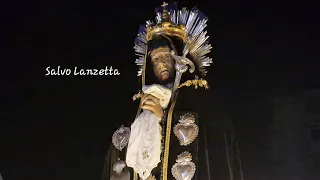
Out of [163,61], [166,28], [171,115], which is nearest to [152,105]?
[171,115]

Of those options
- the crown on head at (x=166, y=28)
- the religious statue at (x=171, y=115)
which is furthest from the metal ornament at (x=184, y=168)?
the crown on head at (x=166, y=28)

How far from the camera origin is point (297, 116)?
226 cm

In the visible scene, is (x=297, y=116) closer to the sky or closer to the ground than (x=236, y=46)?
closer to the ground

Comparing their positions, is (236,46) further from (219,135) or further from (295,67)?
(219,135)

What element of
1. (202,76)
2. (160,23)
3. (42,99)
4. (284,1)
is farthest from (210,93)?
(42,99)

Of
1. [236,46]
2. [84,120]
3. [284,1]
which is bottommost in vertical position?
[84,120]

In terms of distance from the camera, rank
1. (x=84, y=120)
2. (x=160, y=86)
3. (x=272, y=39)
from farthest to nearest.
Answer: (x=84, y=120) < (x=272, y=39) < (x=160, y=86)

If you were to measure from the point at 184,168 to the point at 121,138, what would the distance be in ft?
1.08

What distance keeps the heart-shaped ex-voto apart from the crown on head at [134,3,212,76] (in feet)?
0.87

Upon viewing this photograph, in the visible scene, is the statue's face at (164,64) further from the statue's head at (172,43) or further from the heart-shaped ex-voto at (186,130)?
the heart-shaped ex-voto at (186,130)

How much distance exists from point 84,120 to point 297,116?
Result: 3.01 ft

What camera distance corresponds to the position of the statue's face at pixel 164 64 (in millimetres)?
2180

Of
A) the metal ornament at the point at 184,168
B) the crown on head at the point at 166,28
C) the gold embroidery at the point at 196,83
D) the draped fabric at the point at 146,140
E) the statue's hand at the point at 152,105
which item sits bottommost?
the metal ornament at the point at 184,168

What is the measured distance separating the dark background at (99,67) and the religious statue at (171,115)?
0.21 m
